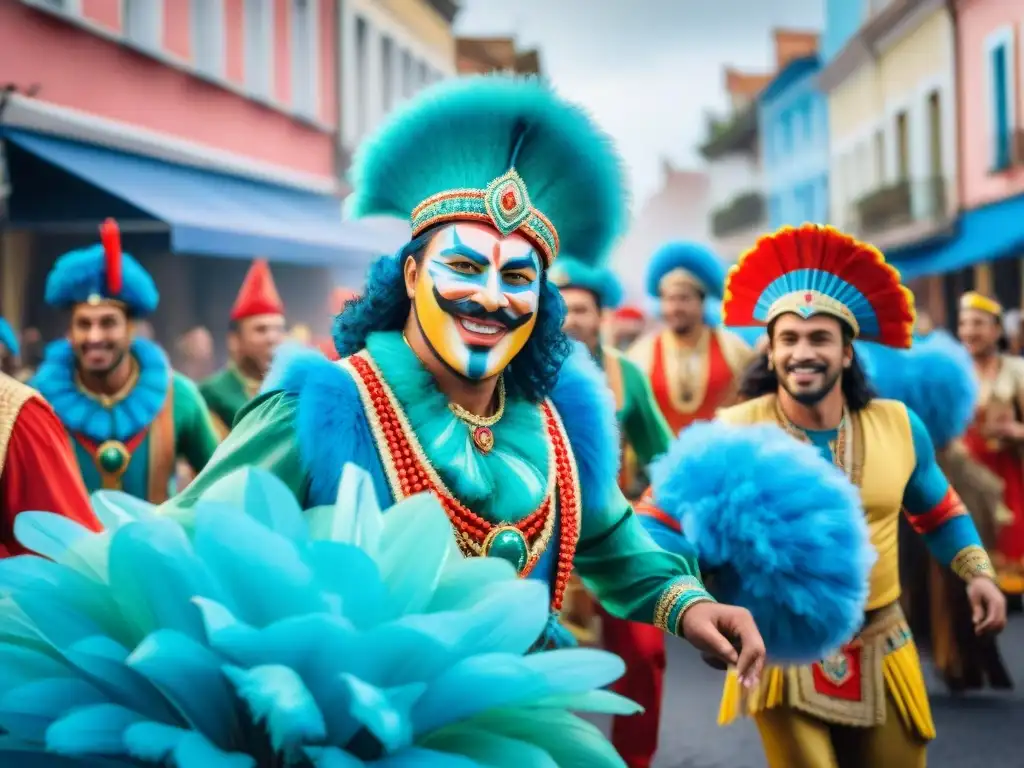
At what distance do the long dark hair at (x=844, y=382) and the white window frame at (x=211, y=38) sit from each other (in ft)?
44.4

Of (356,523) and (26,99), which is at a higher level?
(26,99)

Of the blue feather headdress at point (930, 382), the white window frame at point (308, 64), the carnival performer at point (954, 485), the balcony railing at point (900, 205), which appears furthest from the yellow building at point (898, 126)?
the blue feather headdress at point (930, 382)

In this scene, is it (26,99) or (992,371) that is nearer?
(992,371)

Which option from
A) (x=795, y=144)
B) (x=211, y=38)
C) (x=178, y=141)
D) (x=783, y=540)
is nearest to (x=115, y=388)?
(x=783, y=540)

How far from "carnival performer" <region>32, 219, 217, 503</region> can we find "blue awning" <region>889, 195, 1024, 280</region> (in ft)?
56.1

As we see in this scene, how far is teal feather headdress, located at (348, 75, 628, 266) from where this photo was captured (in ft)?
9.45

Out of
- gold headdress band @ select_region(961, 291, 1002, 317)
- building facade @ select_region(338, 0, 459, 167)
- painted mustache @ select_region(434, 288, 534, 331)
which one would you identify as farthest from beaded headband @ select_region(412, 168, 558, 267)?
building facade @ select_region(338, 0, 459, 167)

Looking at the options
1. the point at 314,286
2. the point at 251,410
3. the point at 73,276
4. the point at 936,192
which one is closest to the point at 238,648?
the point at 251,410

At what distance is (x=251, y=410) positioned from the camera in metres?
2.68

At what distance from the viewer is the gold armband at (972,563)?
4.23 meters

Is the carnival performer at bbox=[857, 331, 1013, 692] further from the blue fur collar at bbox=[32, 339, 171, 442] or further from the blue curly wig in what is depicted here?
the blue fur collar at bbox=[32, 339, 171, 442]

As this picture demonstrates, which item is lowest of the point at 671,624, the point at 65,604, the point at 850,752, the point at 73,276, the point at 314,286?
the point at 850,752

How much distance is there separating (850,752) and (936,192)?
23.7 meters

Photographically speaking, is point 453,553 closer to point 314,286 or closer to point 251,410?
point 251,410
